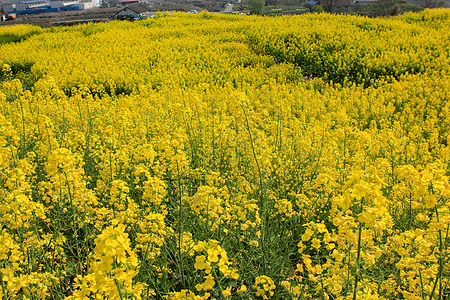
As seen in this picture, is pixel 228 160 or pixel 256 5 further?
pixel 256 5

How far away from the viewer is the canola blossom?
194 cm

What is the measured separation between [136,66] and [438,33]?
10513 mm

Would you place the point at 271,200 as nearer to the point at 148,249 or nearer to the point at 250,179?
the point at 250,179

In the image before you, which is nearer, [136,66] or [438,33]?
[136,66]

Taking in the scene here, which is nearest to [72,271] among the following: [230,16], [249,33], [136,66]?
[136,66]

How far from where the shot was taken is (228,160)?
4020 millimetres

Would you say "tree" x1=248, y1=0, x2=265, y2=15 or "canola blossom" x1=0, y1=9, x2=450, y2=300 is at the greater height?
"tree" x1=248, y1=0, x2=265, y2=15

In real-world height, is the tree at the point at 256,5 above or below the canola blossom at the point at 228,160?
above

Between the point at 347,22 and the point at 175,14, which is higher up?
the point at 175,14

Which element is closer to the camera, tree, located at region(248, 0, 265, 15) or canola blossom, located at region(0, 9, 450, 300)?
canola blossom, located at region(0, 9, 450, 300)

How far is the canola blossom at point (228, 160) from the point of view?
194 cm

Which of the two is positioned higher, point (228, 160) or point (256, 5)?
point (256, 5)

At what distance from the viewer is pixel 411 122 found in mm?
5969

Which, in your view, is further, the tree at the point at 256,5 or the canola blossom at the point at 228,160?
the tree at the point at 256,5
